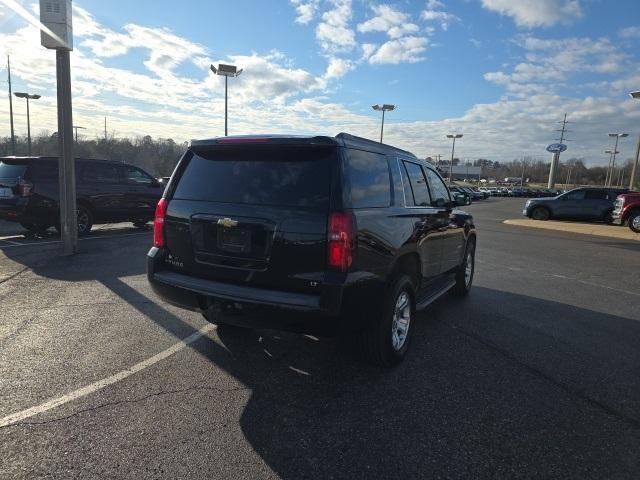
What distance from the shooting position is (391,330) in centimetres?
379

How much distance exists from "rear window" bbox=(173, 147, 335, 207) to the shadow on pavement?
4.79 feet

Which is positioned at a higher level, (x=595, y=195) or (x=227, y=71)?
(x=227, y=71)

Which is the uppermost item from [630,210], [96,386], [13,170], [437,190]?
[437,190]

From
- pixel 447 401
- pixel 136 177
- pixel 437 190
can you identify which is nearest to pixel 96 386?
pixel 447 401

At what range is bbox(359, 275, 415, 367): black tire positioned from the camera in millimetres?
3676

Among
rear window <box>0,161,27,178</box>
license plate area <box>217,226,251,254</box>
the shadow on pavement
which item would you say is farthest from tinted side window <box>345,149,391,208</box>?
rear window <box>0,161,27,178</box>

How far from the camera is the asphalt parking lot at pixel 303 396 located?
2615 millimetres

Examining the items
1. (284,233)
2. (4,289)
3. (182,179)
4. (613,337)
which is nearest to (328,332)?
(284,233)

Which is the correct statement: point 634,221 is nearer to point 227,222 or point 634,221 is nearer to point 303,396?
point 303,396

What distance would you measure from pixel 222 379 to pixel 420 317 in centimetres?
275

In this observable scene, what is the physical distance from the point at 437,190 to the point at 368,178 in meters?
2.05

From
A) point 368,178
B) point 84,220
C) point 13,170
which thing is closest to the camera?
point 368,178

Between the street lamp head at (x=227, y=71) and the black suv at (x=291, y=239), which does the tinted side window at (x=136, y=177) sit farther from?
the street lamp head at (x=227, y=71)

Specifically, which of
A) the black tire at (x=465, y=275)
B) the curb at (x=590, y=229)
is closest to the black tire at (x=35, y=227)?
the black tire at (x=465, y=275)
